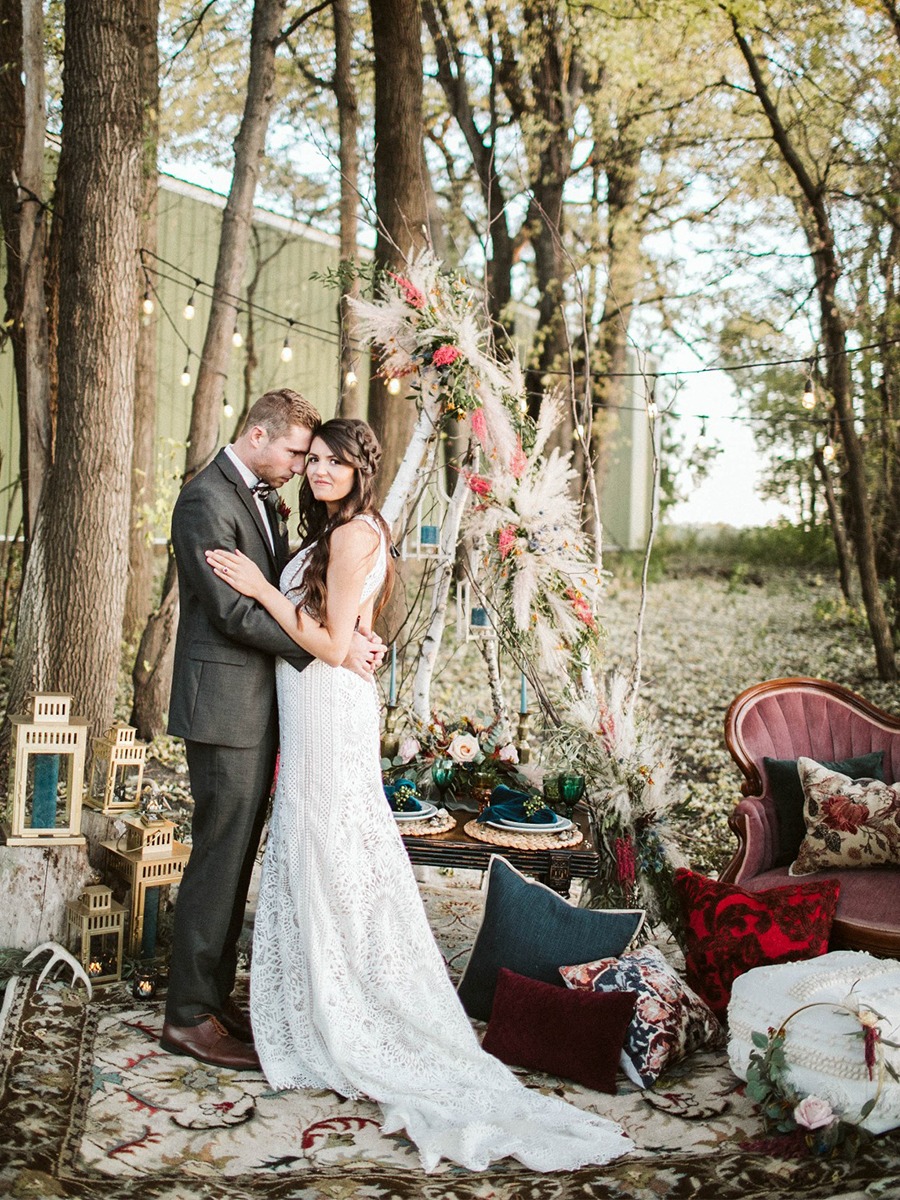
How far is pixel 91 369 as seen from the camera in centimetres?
546

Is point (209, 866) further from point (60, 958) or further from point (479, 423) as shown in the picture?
point (479, 423)

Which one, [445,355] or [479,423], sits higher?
[445,355]

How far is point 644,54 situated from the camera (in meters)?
10.9

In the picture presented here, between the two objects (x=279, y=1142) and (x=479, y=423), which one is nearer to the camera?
(x=279, y=1142)

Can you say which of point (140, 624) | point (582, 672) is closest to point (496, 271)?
point (140, 624)

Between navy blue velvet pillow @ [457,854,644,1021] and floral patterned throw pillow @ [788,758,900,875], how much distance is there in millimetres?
829

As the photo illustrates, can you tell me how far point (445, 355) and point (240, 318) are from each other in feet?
28.6

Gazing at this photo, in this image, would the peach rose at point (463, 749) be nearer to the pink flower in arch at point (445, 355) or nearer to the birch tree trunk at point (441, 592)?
the birch tree trunk at point (441, 592)

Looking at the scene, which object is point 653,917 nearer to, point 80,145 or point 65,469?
point 65,469

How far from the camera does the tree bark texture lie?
7160mm

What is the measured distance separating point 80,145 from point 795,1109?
504 cm

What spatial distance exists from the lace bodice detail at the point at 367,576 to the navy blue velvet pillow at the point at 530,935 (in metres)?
1.03

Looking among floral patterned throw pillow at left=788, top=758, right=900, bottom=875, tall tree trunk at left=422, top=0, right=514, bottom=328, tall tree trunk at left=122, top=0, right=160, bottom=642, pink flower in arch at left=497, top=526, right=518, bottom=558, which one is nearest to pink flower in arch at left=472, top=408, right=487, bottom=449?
pink flower in arch at left=497, top=526, right=518, bottom=558

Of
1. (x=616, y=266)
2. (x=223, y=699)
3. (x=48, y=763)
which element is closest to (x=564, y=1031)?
(x=223, y=699)
